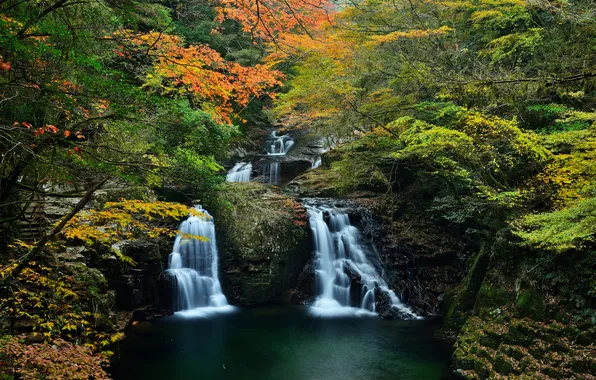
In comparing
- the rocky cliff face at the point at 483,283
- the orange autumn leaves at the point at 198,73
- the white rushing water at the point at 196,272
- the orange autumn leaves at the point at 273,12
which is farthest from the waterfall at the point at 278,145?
the orange autumn leaves at the point at 198,73

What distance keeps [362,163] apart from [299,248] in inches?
149

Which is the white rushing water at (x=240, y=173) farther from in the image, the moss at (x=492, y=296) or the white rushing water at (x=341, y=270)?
the moss at (x=492, y=296)

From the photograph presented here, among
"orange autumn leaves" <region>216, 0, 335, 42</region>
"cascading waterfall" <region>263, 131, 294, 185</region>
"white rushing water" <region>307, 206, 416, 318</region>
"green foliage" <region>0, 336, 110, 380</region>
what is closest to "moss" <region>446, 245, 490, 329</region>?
"white rushing water" <region>307, 206, 416, 318</region>

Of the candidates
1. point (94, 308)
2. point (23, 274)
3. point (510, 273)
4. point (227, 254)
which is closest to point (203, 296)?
point (227, 254)

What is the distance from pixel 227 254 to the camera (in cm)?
1288

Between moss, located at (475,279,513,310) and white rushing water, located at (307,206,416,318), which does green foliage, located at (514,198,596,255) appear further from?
white rushing water, located at (307,206,416,318)

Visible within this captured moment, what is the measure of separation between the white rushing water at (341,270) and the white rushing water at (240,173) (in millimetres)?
4948

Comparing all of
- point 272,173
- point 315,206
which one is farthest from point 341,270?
point 272,173

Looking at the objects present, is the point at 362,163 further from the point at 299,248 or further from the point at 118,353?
the point at 118,353

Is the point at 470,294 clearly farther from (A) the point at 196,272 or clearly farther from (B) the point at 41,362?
(B) the point at 41,362

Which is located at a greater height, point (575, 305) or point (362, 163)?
point (362, 163)

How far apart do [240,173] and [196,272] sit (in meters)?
6.80

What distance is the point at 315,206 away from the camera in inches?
567

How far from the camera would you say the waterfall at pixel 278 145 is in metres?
21.1
